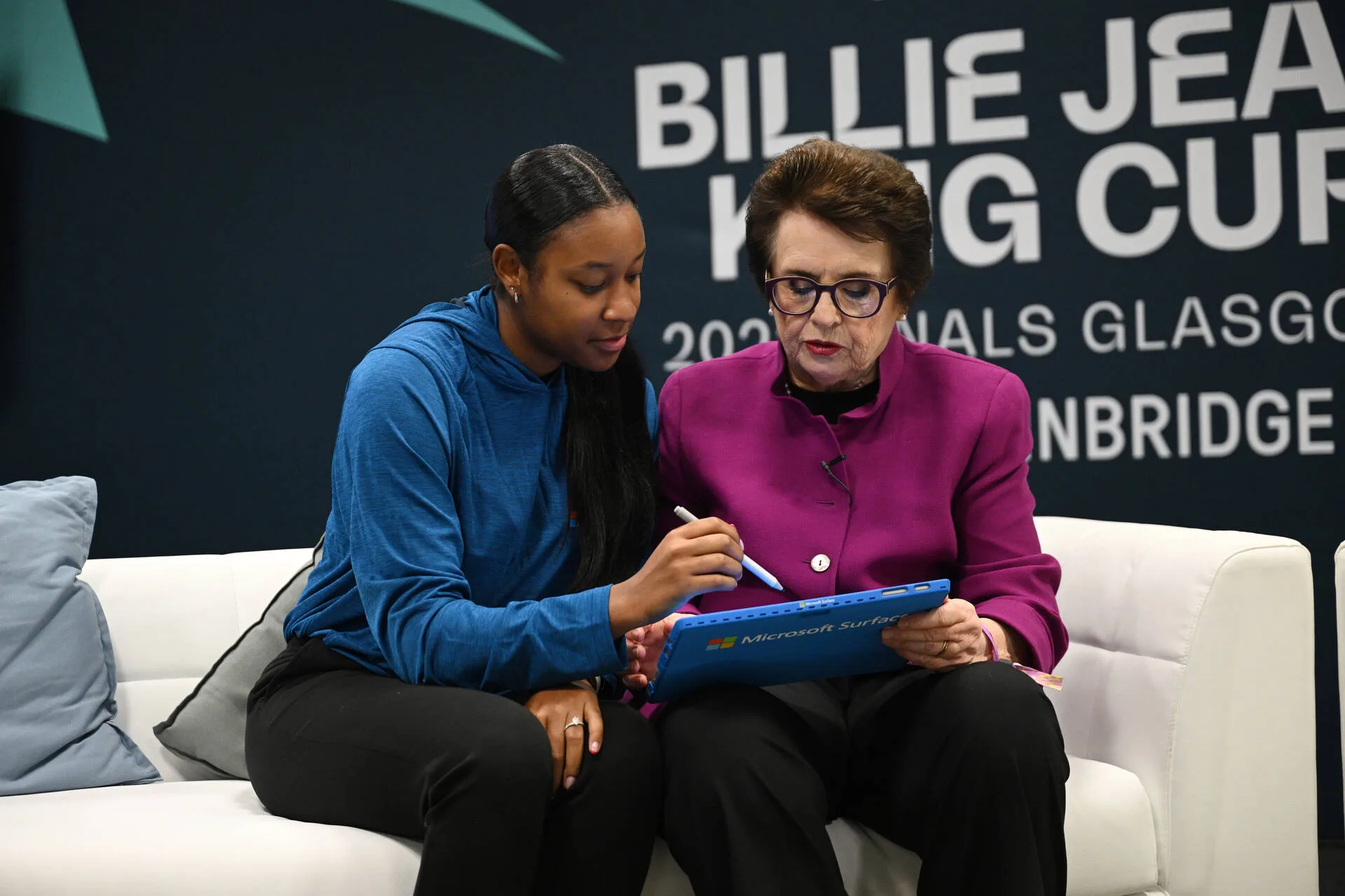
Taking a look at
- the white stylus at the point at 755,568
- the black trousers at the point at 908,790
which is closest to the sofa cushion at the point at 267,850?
the black trousers at the point at 908,790

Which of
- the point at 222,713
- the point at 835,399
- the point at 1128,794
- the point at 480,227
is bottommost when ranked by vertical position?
the point at 1128,794

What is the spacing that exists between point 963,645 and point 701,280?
5.77 feet

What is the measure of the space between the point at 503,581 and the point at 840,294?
0.63m

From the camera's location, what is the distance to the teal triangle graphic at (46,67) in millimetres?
3338

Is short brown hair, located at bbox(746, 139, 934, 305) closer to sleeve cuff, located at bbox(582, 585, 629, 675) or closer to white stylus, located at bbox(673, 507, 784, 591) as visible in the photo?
white stylus, located at bbox(673, 507, 784, 591)

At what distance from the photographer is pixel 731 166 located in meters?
3.15

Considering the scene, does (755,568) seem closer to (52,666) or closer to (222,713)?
(222,713)

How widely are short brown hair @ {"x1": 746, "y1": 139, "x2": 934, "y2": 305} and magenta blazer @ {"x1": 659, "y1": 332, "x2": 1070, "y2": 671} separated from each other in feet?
0.49

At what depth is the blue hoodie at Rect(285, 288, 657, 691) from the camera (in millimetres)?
1512

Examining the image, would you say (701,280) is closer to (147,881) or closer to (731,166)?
(731,166)

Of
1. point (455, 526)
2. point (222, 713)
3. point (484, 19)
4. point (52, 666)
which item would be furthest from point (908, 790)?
point (484, 19)

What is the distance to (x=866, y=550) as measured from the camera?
178 cm

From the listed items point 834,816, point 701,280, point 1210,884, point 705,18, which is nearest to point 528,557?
point 834,816

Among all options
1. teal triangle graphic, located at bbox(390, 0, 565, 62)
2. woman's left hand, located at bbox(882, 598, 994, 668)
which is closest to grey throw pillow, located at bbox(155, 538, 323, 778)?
woman's left hand, located at bbox(882, 598, 994, 668)
